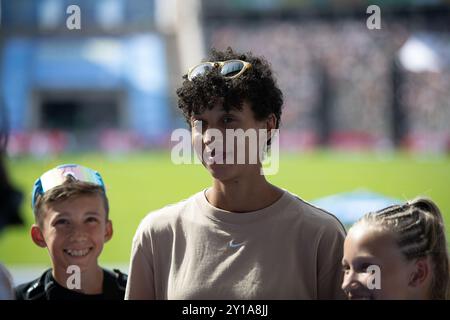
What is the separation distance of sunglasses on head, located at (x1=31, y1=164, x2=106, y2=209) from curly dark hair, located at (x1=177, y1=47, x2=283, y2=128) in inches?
19.2

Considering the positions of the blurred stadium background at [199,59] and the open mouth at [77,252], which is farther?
the blurred stadium background at [199,59]

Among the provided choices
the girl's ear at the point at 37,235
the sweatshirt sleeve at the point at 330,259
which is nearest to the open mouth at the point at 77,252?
the girl's ear at the point at 37,235

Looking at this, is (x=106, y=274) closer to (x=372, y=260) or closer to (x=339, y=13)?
(x=372, y=260)

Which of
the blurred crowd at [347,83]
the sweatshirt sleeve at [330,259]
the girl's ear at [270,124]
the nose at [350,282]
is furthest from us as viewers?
the blurred crowd at [347,83]

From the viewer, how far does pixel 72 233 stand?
2.64 m

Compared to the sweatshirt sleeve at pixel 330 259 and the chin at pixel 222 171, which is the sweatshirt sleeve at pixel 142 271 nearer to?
the chin at pixel 222 171

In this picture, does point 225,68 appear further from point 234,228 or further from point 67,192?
point 67,192

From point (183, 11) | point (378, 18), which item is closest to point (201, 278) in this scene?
point (378, 18)

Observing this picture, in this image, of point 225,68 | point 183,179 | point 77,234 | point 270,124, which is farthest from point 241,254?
point 183,179

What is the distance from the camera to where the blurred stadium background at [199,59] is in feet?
81.1

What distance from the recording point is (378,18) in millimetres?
3459

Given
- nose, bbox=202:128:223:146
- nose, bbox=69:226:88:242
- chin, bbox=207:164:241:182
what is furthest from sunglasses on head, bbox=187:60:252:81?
nose, bbox=69:226:88:242

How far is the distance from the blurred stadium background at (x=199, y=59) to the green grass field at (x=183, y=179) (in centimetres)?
10

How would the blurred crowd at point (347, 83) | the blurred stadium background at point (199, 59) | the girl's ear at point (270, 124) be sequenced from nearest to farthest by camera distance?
the girl's ear at point (270, 124)
the blurred stadium background at point (199, 59)
the blurred crowd at point (347, 83)
